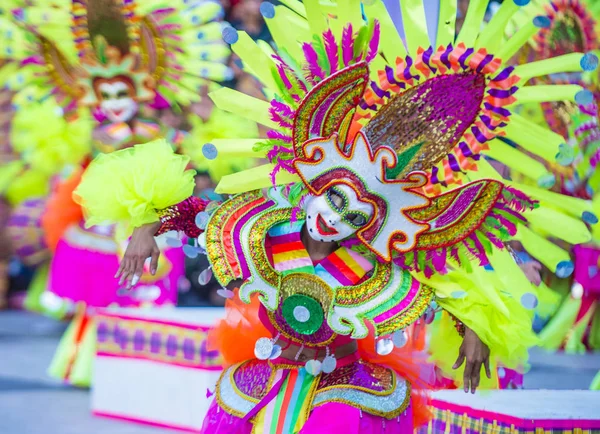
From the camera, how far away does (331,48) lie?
8.54 feet

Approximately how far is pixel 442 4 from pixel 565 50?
2.10 m

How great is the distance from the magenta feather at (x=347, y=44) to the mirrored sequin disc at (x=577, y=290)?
470cm

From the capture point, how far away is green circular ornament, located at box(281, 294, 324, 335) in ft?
8.94

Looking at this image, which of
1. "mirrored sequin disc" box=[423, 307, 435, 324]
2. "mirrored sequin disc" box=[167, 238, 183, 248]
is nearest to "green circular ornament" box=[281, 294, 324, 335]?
"mirrored sequin disc" box=[423, 307, 435, 324]

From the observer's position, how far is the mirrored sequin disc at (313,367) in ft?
9.02

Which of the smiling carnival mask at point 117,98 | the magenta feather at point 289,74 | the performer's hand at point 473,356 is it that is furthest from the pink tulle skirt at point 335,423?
the smiling carnival mask at point 117,98

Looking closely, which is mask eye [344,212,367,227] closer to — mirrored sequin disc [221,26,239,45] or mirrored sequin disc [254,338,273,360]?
mirrored sequin disc [254,338,273,360]

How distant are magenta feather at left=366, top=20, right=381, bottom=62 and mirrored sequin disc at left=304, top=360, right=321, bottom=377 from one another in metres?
0.92

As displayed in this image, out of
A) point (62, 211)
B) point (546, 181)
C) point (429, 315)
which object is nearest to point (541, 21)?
point (546, 181)

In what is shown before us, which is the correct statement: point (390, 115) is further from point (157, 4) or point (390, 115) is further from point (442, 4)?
point (157, 4)

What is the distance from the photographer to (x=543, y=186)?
266 centimetres

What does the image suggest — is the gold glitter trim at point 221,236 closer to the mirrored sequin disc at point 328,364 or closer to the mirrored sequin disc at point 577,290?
the mirrored sequin disc at point 328,364

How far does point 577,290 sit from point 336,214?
186 inches

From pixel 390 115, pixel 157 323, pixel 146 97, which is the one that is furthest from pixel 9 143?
pixel 390 115
